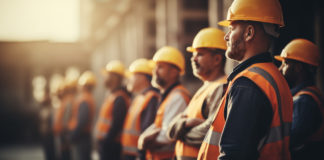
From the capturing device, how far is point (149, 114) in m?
5.20

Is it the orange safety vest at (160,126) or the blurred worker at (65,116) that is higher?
the orange safety vest at (160,126)

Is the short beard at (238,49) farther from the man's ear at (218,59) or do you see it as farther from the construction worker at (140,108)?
the construction worker at (140,108)

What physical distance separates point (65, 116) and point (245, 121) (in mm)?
8781

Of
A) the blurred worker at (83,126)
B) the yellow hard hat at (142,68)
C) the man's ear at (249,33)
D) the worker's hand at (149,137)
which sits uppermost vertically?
the man's ear at (249,33)

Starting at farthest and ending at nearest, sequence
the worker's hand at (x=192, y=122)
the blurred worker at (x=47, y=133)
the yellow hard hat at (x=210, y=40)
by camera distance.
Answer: the blurred worker at (x=47, y=133) < the yellow hard hat at (x=210, y=40) < the worker's hand at (x=192, y=122)

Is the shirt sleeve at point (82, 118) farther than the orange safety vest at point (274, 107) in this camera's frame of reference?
Yes

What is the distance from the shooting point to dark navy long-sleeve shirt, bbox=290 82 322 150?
121 inches

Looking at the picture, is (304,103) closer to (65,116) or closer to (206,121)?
(206,121)

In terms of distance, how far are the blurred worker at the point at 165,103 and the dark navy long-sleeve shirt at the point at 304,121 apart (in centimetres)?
133

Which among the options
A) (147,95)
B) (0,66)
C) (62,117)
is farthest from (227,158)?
(0,66)

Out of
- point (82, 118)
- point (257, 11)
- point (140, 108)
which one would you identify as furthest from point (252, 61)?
point (82, 118)

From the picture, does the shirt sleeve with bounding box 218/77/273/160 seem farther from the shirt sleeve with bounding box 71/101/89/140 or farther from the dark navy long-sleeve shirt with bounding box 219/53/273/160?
the shirt sleeve with bounding box 71/101/89/140

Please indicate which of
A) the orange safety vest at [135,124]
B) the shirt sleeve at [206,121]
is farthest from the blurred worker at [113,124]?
the shirt sleeve at [206,121]

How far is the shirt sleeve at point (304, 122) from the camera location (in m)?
3.09
